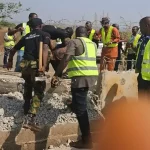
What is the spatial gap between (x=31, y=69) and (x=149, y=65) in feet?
5.88

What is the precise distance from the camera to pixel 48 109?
6.59 meters

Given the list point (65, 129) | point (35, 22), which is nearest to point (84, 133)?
point (65, 129)

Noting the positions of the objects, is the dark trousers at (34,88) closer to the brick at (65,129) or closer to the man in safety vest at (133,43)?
the brick at (65,129)

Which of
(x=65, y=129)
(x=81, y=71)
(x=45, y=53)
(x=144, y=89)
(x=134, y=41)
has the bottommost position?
(x=65, y=129)

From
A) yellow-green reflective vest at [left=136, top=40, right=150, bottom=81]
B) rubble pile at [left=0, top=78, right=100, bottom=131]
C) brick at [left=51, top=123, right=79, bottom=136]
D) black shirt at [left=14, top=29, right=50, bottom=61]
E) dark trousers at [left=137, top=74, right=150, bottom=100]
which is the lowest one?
brick at [left=51, top=123, right=79, bottom=136]

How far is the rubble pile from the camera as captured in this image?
19.8 ft

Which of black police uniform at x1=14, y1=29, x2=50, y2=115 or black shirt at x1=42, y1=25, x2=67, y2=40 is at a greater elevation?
black shirt at x1=42, y1=25, x2=67, y2=40

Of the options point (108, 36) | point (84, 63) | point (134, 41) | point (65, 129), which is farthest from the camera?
point (134, 41)

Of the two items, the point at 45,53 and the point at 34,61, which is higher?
the point at 45,53

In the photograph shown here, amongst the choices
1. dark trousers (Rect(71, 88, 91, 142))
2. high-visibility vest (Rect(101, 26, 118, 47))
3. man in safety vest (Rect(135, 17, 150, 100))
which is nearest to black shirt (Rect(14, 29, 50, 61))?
dark trousers (Rect(71, 88, 91, 142))

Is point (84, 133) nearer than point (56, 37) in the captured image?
Yes

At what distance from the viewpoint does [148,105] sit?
5531 millimetres

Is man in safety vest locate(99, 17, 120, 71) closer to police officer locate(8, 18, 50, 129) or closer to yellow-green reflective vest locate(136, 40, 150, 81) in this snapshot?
yellow-green reflective vest locate(136, 40, 150, 81)

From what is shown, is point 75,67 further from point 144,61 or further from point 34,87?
point 144,61
